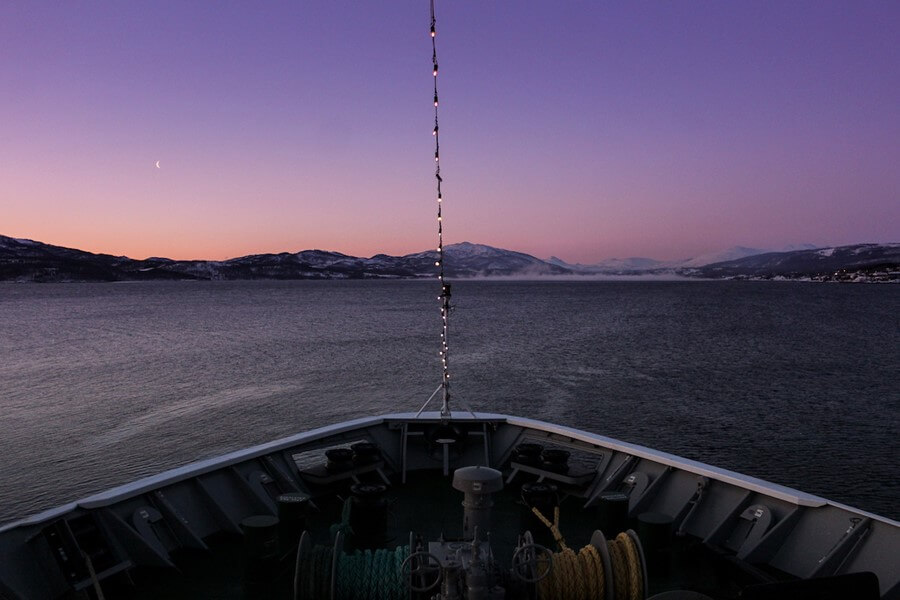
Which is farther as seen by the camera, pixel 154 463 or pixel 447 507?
pixel 154 463

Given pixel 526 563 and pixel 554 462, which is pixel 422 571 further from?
pixel 554 462

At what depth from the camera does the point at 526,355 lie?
62031 mm

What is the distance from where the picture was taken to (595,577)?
252 inches

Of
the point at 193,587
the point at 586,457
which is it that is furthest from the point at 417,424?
the point at 586,457

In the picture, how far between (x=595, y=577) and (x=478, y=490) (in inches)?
57.0

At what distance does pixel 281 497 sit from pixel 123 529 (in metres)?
1.89

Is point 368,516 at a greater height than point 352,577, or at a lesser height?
lesser

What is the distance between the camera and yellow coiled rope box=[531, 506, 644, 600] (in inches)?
251

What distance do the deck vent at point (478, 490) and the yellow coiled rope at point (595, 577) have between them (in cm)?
95

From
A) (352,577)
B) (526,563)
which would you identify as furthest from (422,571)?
(526,563)

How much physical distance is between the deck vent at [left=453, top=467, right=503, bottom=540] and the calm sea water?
65.3 ft

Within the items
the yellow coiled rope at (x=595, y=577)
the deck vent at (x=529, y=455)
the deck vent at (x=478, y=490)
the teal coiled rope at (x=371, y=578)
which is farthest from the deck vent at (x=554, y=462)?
the teal coiled rope at (x=371, y=578)

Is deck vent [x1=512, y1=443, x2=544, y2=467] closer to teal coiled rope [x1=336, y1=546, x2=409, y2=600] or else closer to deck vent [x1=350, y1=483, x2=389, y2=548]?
deck vent [x1=350, y1=483, x2=389, y2=548]

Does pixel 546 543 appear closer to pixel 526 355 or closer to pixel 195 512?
pixel 195 512
